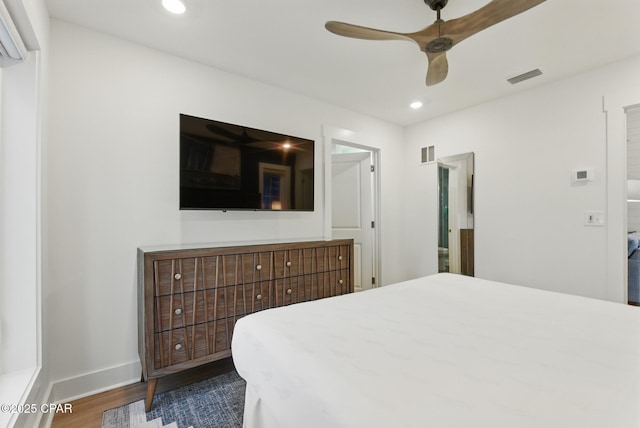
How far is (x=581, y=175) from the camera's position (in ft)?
8.09

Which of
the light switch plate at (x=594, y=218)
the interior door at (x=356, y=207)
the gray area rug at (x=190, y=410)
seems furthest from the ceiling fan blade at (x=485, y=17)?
the gray area rug at (x=190, y=410)

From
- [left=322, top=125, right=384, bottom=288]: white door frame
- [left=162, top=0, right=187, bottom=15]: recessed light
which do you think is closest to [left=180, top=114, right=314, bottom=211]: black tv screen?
[left=322, top=125, right=384, bottom=288]: white door frame

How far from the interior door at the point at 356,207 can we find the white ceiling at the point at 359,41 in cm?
120

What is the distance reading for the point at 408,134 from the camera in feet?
13.0

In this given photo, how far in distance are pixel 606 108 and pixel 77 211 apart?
162 inches

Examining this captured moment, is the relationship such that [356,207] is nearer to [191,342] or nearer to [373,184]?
[373,184]


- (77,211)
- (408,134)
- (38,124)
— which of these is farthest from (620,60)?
(77,211)

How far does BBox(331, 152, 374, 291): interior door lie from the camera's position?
3.76m

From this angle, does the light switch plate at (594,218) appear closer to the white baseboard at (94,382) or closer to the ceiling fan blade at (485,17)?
the ceiling fan blade at (485,17)

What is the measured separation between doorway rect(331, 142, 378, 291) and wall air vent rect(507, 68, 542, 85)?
160 cm

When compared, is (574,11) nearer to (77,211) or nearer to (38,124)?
(38,124)

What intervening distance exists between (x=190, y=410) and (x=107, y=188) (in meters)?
1.54

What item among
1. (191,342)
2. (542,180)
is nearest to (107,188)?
(191,342)

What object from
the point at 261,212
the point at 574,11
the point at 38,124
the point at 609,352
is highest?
the point at 574,11
